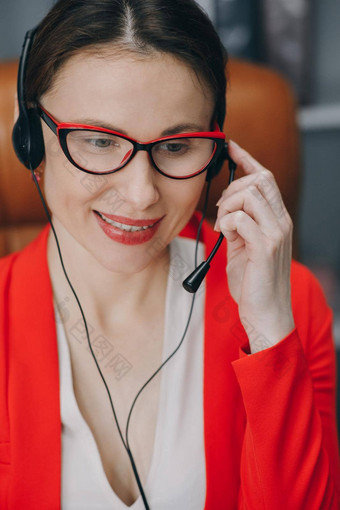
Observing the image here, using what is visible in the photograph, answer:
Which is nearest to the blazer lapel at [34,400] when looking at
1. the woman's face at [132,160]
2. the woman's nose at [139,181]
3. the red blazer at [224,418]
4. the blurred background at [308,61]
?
the red blazer at [224,418]

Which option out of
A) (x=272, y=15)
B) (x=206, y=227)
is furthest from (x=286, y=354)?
(x=272, y=15)

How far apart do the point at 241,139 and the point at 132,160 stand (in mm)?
524

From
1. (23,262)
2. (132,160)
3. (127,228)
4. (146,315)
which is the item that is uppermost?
(132,160)

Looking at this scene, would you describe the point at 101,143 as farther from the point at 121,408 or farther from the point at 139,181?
the point at 121,408

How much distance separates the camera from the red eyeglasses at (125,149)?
790 mm

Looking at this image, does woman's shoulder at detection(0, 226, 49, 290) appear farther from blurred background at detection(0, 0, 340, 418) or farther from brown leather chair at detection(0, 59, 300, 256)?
blurred background at detection(0, 0, 340, 418)

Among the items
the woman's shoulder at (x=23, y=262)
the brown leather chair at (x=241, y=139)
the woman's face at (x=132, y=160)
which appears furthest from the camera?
the brown leather chair at (x=241, y=139)

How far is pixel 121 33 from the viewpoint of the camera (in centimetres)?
80

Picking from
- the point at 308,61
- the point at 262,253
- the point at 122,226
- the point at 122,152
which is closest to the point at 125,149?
the point at 122,152

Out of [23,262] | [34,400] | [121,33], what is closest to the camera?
[121,33]

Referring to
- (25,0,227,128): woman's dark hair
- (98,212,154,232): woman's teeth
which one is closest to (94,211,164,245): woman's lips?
(98,212,154,232): woman's teeth

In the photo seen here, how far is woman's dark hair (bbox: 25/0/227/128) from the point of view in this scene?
80 centimetres

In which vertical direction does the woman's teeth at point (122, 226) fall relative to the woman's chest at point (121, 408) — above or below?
above

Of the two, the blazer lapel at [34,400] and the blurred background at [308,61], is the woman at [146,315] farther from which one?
the blurred background at [308,61]
